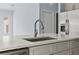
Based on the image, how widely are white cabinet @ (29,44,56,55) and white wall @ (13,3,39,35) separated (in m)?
2.59

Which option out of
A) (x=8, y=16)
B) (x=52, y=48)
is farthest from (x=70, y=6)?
(x=8, y=16)

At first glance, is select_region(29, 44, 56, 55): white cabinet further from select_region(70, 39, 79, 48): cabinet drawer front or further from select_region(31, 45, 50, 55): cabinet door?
select_region(70, 39, 79, 48): cabinet drawer front

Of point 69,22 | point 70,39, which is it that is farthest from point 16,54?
point 69,22

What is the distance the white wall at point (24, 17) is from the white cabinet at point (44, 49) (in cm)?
259

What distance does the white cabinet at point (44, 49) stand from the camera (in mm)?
1484

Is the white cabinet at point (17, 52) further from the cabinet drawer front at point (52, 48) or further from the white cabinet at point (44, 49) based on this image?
the cabinet drawer front at point (52, 48)

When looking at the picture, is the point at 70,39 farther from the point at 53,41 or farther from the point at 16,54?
the point at 16,54

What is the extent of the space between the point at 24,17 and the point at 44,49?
293 cm

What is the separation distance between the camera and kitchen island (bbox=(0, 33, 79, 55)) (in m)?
1.29

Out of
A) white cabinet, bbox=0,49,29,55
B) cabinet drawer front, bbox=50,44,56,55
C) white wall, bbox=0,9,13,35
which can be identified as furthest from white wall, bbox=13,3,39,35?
white cabinet, bbox=0,49,29,55

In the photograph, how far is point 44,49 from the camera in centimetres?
161

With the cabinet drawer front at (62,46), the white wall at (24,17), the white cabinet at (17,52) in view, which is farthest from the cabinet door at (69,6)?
the white cabinet at (17,52)

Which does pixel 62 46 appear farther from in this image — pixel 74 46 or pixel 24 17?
pixel 24 17
